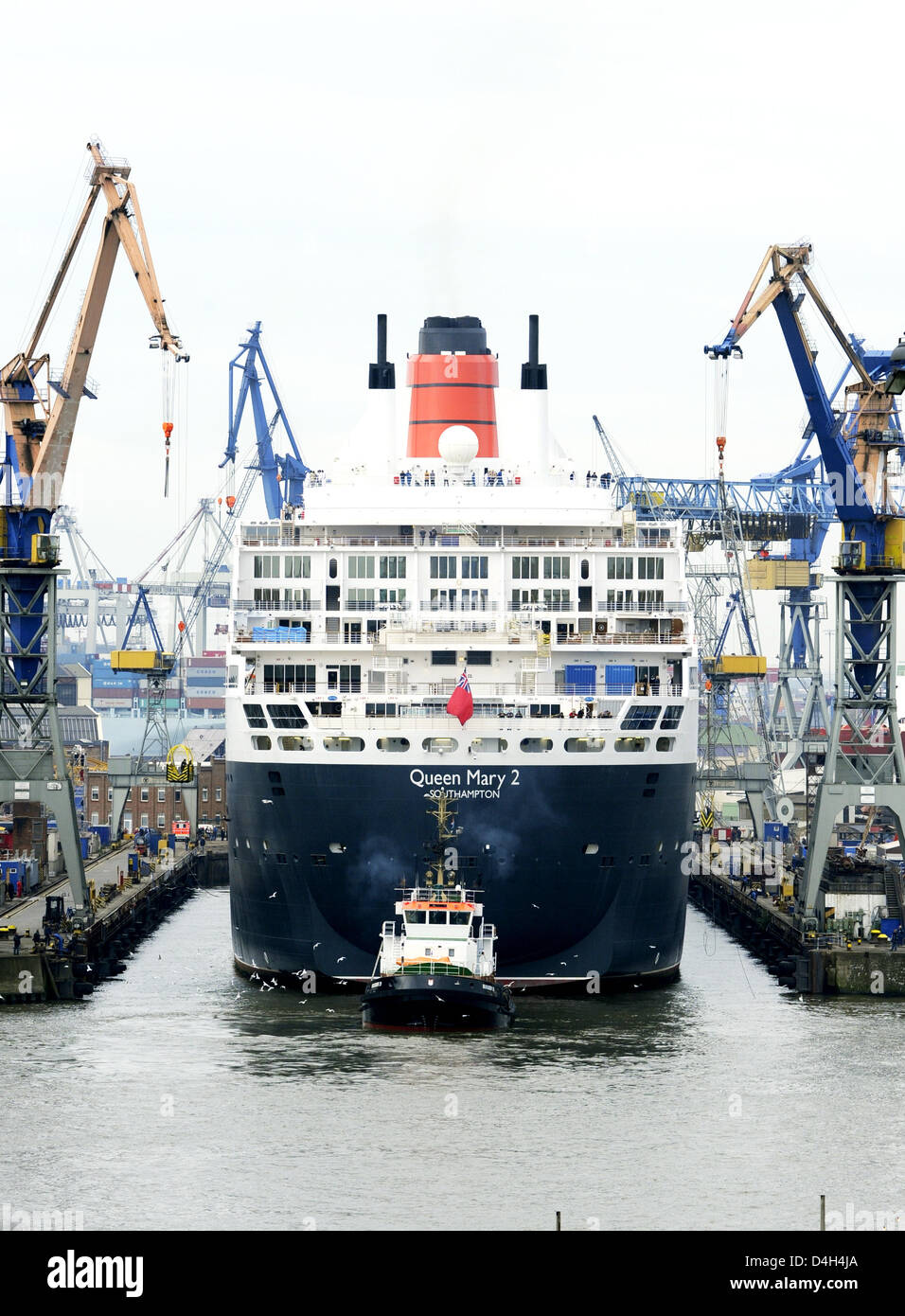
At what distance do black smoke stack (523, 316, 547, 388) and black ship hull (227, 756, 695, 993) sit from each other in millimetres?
20140

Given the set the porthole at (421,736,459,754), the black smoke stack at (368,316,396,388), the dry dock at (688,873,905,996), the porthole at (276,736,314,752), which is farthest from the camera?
the black smoke stack at (368,316,396,388)

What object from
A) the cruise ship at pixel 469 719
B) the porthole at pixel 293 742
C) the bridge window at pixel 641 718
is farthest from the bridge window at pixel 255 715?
the bridge window at pixel 641 718

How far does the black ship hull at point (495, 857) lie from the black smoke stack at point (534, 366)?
20140mm

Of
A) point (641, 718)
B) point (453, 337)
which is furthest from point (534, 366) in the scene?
point (641, 718)

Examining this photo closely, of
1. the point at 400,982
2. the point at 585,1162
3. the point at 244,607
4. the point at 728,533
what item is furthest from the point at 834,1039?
the point at 728,533

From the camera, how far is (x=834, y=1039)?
6506 cm

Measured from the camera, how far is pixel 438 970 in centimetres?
6306

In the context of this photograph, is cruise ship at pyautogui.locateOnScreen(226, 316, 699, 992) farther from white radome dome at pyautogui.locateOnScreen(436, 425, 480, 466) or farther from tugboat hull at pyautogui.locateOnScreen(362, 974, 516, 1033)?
tugboat hull at pyautogui.locateOnScreen(362, 974, 516, 1033)

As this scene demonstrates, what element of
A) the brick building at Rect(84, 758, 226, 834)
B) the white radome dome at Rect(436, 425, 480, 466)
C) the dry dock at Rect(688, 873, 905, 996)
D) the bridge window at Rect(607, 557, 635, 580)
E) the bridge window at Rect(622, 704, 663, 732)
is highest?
the white radome dome at Rect(436, 425, 480, 466)

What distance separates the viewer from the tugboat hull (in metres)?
62.3

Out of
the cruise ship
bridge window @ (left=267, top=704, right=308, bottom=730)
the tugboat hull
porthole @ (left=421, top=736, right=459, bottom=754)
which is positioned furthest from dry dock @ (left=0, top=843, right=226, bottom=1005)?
porthole @ (left=421, top=736, right=459, bottom=754)

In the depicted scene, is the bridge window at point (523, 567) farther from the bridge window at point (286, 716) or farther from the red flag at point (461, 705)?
the bridge window at point (286, 716)

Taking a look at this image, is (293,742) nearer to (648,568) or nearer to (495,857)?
(495,857)
